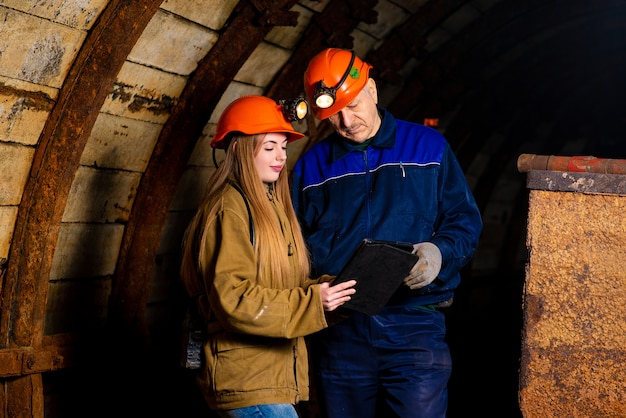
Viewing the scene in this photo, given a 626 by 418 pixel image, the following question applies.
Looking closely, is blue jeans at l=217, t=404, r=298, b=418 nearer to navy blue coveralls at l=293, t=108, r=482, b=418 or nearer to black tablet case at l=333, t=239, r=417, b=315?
black tablet case at l=333, t=239, r=417, b=315

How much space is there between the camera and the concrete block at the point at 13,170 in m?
3.63

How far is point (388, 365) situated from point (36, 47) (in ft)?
6.74

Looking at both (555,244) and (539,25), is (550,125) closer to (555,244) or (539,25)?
(539,25)

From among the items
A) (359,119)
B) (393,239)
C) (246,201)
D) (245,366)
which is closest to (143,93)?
(359,119)

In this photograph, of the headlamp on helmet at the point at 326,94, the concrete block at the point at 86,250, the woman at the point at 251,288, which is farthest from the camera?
the concrete block at the point at 86,250

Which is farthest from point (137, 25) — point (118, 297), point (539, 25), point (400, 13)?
point (539, 25)

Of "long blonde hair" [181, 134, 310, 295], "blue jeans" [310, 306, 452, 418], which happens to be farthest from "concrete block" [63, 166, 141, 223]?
"blue jeans" [310, 306, 452, 418]

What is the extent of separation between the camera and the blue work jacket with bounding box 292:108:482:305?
11.7 ft

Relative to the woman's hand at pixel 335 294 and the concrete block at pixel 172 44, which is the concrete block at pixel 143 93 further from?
the woman's hand at pixel 335 294

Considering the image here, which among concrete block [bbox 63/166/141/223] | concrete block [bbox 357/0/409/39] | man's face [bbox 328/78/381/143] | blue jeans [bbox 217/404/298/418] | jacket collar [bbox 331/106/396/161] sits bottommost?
blue jeans [bbox 217/404/298/418]

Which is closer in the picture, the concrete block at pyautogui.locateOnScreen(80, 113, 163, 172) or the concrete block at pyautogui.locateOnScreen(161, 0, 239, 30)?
the concrete block at pyautogui.locateOnScreen(161, 0, 239, 30)

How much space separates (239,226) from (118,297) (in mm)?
1923

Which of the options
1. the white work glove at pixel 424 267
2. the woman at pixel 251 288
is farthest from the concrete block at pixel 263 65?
the white work glove at pixel 424 267

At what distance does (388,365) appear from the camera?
3496 millimetres
